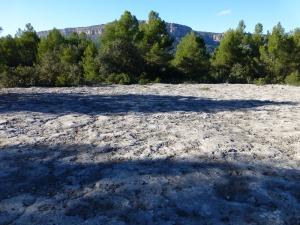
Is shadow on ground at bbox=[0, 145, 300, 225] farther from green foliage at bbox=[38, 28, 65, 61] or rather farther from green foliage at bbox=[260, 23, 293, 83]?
green foliage at bbox=[38, 28, 65, 61]

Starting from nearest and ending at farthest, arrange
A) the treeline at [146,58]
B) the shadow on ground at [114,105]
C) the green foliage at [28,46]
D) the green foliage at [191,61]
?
1. the shadow on ground at [114,105]
2. the treeline at [146,58]
3. the green foliage at [191,61]
4. the green foliage at [28,46]

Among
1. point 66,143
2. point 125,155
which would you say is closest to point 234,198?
point 125,155

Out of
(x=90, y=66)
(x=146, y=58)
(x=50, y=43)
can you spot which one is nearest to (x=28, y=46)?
(x=50, y=43)

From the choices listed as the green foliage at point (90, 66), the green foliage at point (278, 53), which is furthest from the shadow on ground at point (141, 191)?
→ the green foliage at point (278, 53)

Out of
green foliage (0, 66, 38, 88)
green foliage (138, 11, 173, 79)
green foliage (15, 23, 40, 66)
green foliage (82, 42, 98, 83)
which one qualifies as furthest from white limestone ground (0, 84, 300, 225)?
green foliage (15, 23, 40, 66)

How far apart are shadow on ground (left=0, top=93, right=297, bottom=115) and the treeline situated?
237 inches

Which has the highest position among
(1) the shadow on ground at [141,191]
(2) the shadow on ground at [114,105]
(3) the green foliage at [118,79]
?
(1) the shadow on ground at [141,191]

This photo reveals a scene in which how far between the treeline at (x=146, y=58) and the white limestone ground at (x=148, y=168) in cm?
1064

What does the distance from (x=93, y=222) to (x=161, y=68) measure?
24.5 metres

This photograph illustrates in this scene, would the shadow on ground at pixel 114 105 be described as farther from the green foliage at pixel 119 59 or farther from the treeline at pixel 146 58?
the green foliage at pixel 119 59

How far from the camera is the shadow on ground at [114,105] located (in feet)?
29.3

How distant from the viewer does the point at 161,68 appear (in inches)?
1069

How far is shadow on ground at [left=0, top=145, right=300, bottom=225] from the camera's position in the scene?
10.9 ft

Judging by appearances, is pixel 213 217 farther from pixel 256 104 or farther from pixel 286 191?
pixel 256 104
